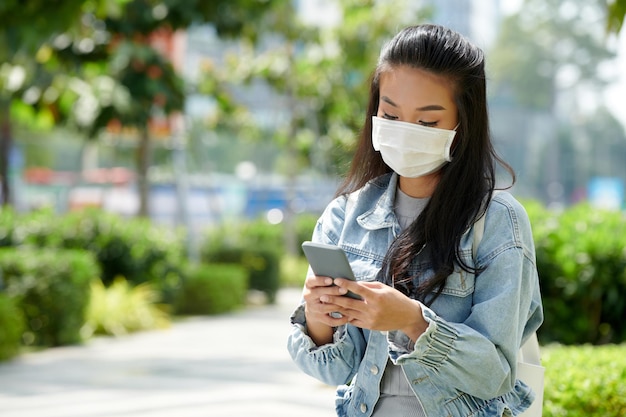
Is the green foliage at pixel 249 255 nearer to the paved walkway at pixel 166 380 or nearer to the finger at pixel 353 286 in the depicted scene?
the paved walkway at pixel 166 380

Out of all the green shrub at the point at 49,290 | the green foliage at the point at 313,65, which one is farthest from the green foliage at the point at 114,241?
the green foliage at the point at 313,65

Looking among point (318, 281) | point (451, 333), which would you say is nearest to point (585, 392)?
point (451, 333)

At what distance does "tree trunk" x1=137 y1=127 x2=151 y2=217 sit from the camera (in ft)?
50.8

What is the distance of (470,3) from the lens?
116ft

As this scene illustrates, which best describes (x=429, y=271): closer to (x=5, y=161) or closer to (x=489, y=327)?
(x=489, y=327)

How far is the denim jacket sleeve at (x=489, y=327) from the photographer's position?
2.12 meters

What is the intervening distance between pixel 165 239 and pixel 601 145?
50126 mm

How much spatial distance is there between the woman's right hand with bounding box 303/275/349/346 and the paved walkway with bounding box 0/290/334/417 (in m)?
4.68

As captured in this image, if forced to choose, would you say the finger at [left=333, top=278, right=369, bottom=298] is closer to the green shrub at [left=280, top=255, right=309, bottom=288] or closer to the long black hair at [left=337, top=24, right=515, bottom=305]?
the long black hair at [left=337, top=24, right=515, bottom=305]

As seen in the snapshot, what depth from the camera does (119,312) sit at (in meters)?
11.5

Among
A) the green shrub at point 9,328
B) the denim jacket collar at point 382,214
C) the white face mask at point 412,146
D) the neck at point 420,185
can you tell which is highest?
the white face mask at point 412,146

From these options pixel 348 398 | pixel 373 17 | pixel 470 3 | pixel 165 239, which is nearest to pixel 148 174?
pixel 165 239

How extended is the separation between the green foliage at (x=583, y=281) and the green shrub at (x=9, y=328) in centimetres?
453

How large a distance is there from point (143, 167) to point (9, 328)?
6.93 metres
